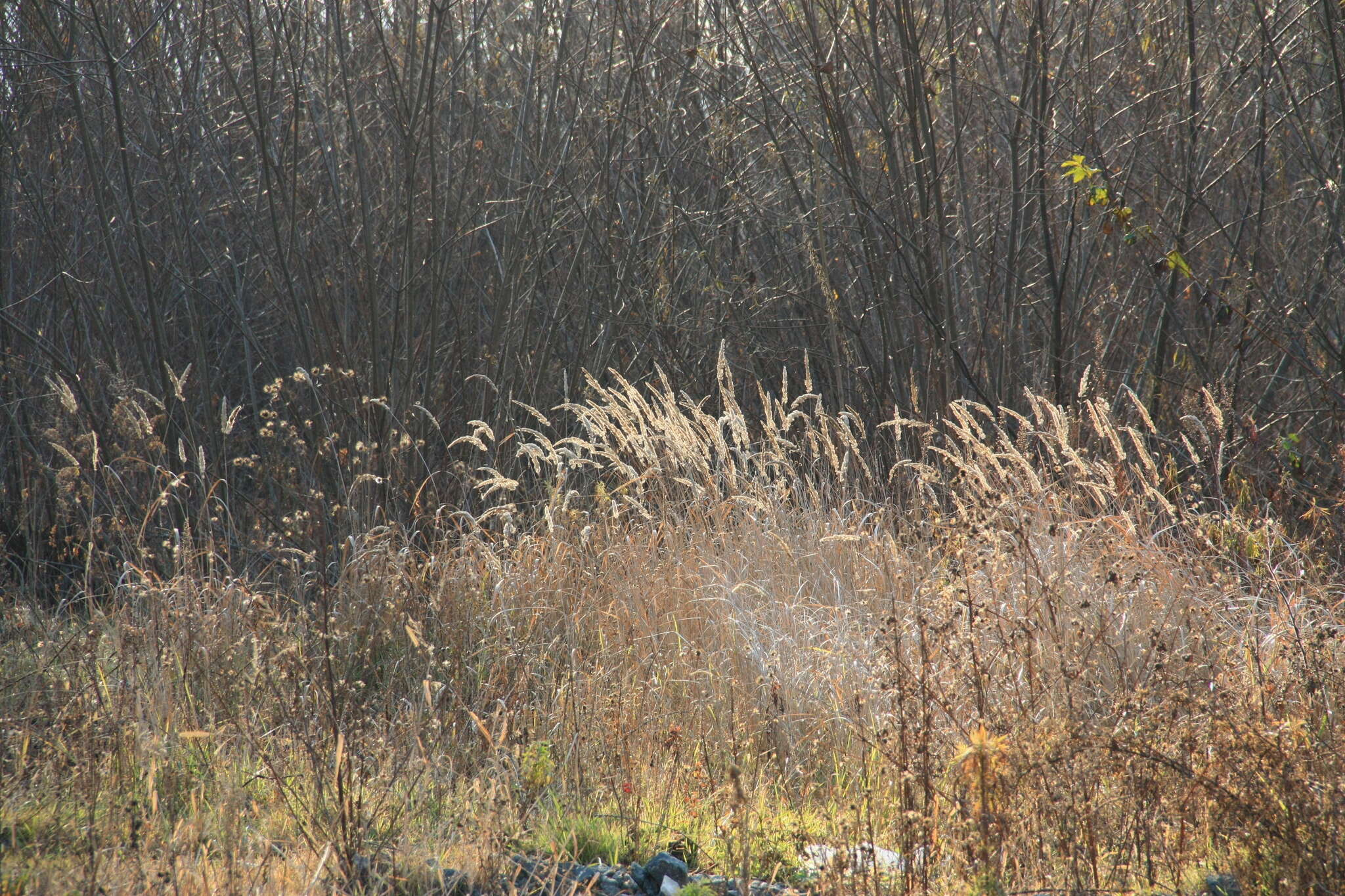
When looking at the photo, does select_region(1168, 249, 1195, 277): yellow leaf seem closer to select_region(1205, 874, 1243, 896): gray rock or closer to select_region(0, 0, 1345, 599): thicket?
select_region(0, 0, 1345, 599): thicket

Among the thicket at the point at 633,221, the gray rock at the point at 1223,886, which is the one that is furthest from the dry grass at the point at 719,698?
the thicket at the point at 633,221

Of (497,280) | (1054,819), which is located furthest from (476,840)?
(497,280)

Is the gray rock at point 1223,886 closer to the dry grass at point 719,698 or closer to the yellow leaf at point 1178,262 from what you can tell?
the dry grass at point 719,698

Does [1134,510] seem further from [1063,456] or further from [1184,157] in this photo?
[1184,157]

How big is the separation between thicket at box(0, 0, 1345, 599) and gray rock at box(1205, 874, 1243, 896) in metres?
3.53

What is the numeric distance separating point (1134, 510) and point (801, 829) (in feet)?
9.32

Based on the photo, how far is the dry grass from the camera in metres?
2.72

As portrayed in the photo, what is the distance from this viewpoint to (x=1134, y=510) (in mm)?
5125

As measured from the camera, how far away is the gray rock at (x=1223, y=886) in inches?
101

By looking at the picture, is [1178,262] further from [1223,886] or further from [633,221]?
[633,221]

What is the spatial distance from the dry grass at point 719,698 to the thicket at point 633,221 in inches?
43.9

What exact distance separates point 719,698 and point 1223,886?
6.09 ft

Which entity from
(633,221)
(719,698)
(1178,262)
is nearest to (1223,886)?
(719,698)

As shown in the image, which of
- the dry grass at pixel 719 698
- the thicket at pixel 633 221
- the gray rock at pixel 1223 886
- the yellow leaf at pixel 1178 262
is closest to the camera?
the gray rock at pixel 1223 886
